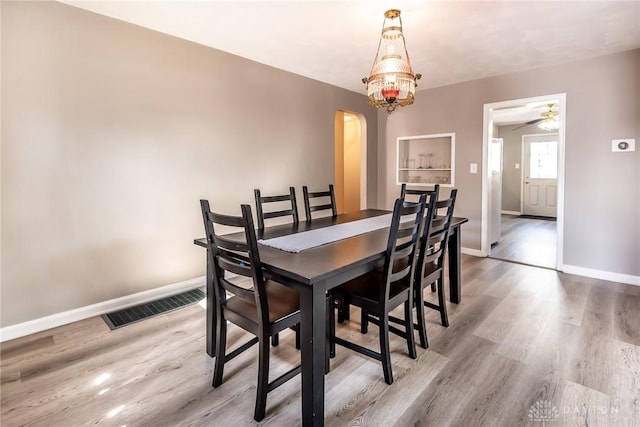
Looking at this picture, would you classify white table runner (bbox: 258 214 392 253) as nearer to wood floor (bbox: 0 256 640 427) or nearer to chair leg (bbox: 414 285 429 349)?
chair leg (bbox: 414 285 429 349)

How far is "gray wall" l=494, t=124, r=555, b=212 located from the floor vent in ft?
25.7

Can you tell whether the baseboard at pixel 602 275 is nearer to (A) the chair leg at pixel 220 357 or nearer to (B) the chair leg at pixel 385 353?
(B) the chair leg at pixel 385 353

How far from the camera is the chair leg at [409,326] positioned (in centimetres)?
199

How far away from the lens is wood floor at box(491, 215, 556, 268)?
4214mm

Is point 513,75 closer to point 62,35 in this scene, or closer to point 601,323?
point 601,323

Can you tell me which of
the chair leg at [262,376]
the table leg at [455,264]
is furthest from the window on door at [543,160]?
the chair leg at [262,376]

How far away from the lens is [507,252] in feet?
15.0

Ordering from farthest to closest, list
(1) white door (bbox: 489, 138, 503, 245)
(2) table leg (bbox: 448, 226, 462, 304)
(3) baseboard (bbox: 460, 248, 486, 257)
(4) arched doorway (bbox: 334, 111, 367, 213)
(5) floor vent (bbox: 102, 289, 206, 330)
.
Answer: (4) arched doorway (bbox: 334, 111, 367, 213) < (1) white door (bbox: 489, 138, 503, 245) < (3) baseboard (bbox: 460, 248, 486, 257) < (2) table leg (bbox: 448, 226, 462, 304) < (5) floor vent (bbox: 102, 289, 206, 330)

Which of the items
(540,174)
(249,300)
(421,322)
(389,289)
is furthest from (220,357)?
(540,174)

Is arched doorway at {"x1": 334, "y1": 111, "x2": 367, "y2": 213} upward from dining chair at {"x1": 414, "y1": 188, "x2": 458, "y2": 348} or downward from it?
upward

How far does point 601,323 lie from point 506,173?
658 cm

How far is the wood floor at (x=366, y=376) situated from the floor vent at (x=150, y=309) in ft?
0.31

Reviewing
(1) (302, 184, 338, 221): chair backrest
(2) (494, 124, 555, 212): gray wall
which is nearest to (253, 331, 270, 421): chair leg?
(1) (302, 184, 338, 221): chair backrest

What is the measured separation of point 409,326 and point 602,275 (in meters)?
2.89
